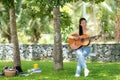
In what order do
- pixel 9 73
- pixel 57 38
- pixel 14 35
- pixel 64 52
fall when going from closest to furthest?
pixel 9 73 → pixel 57 38 → pixel 14 35 → pixel 64 52

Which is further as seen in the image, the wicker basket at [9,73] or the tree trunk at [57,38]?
the tree trunk at [57,38]

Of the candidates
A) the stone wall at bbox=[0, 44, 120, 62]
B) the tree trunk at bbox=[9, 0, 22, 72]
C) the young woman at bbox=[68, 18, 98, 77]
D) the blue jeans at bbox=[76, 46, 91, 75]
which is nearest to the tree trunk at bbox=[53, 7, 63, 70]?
the tree trunk at bbox=[9, 0, 22, 72]

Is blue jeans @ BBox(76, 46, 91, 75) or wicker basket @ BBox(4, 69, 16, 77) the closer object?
blue jeans @ BBox(76, 46, 91, 75)

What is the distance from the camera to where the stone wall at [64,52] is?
23.5 metres

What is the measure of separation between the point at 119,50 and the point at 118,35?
949 cm

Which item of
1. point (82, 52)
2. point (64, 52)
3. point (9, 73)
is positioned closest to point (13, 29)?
point (9, 73)

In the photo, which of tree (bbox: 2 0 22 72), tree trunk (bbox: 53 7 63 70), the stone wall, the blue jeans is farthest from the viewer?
the stone wall

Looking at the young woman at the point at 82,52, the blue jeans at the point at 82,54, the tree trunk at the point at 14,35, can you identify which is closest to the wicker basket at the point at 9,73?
the tree trunk at the point at 14,35

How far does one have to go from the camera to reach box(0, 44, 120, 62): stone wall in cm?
2350

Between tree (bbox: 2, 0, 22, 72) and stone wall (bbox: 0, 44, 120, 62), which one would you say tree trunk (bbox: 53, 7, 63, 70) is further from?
stone wall (bbox: 0, 44, 120, 62)

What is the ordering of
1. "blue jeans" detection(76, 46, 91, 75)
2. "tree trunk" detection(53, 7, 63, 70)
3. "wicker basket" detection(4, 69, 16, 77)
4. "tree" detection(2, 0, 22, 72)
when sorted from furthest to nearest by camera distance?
"tree trunk" detection(53, 7, 63, 70) < "tree" detection(2, 0, 22, 72) < "wicker basket" detection(4, 69, 16, 77) < "blue jeans" detection(76, 46, 91, 75)

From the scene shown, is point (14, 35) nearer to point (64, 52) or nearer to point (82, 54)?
point (82, 54)

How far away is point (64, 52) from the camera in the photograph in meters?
25.3

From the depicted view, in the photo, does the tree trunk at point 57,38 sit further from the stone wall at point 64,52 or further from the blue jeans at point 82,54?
the stone wall at point 64,52
